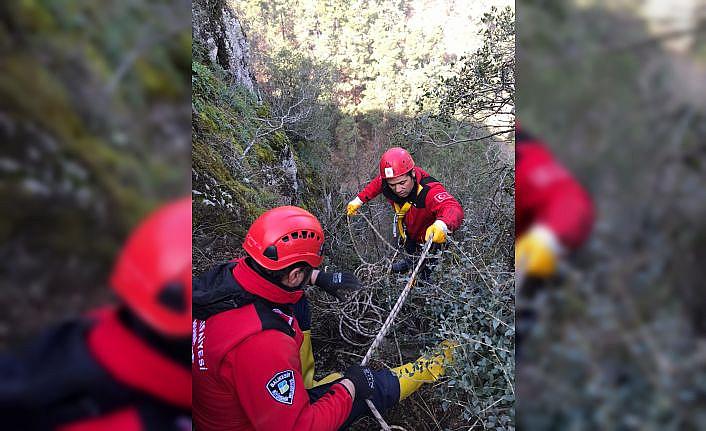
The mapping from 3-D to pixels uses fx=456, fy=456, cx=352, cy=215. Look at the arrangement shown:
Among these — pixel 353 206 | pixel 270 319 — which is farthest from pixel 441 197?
pixel 270 319

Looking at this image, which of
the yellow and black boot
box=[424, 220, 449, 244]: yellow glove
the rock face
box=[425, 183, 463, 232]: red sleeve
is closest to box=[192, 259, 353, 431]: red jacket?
the yellow and black boot

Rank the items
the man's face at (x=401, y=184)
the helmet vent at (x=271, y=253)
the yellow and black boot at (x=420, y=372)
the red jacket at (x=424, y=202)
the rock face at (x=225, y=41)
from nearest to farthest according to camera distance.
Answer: the helmet vent at (x=271, y=253), the yellow and black boot at (x=420, y=372), the red jacket at (x=424, y=202), the man's face at (x=401, y=184), the rock face at (x=225, y=41)

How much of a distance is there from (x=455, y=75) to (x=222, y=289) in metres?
1.49

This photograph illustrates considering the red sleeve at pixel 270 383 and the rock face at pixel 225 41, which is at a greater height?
the rock face at pixel 225 41

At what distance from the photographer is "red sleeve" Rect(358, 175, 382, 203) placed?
2.32 meters
